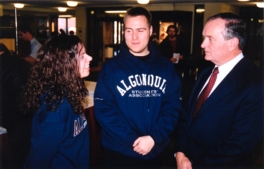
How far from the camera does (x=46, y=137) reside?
4.46 ft

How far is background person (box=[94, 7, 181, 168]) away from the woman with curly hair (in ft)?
0.71

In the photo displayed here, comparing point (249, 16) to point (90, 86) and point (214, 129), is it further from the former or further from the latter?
point (214, 129)

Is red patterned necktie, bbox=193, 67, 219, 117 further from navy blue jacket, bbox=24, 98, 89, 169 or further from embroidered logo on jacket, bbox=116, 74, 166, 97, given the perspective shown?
navy blue jacket, bbox=24, 98, 89, 169

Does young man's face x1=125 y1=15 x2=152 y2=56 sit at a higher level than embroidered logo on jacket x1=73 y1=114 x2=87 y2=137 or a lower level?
higher

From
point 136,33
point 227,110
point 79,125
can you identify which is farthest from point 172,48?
point 79,125

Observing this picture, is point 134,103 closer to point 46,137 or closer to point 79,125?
point 79,125

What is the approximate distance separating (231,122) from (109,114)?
0.71m

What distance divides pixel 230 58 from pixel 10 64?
1618 mm

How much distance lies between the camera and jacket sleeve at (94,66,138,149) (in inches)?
68.8

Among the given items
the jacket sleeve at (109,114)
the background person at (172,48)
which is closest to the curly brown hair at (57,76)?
the jacket sleeve at (109,114)

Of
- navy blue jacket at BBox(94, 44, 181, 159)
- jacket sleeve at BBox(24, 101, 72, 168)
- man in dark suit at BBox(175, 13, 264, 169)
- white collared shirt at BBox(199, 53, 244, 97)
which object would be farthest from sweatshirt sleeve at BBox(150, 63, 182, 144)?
jacket sleeve at BBox(24, 101, 72, 168)

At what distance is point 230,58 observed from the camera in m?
1.65

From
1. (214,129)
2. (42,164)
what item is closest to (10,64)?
(42,164)

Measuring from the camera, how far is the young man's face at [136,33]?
5.97ft
